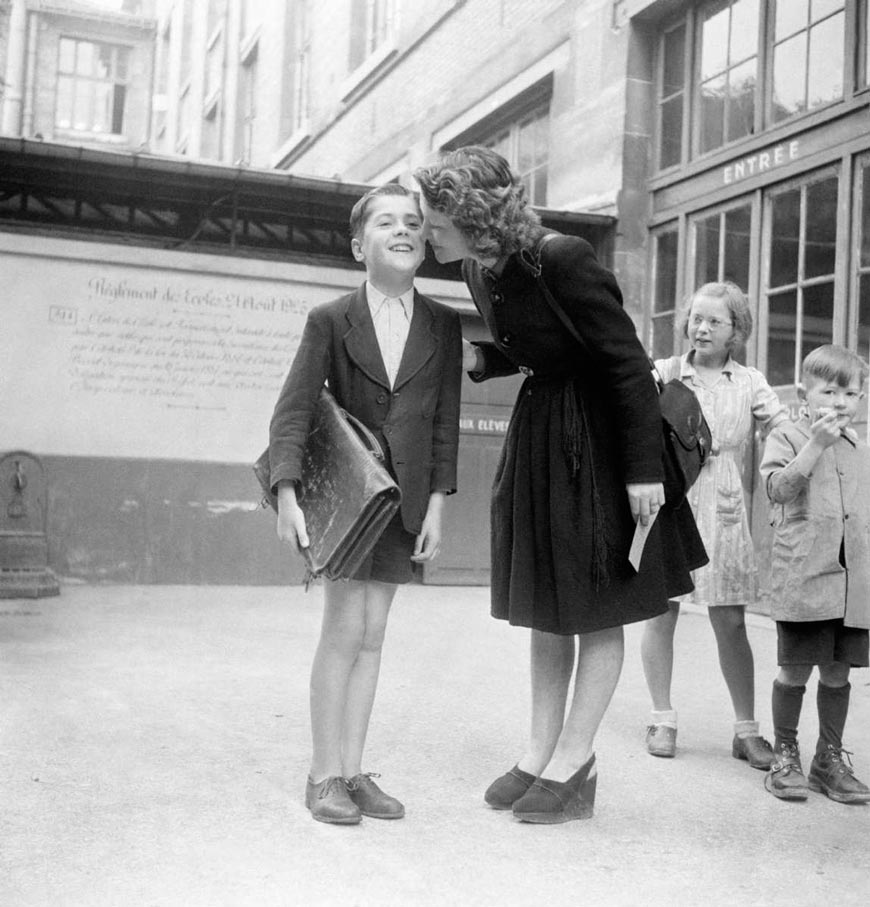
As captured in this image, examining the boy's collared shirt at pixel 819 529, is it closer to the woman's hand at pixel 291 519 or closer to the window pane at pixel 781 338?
the woman's hand at pixel 291 519

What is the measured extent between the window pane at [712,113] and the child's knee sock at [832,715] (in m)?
5.50

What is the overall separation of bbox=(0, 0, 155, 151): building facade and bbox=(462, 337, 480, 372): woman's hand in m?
25.0

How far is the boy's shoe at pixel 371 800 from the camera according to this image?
3.14 m

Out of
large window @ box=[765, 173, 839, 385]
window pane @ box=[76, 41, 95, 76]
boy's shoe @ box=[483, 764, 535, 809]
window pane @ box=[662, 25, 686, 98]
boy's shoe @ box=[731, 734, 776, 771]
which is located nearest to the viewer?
boy's shoe @ box=[483, 764, 535, 809]

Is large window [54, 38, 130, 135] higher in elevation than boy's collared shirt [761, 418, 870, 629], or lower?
higher

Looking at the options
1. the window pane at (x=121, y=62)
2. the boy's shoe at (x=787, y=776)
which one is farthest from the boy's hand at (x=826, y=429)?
the window pane at (x=121, y=62)

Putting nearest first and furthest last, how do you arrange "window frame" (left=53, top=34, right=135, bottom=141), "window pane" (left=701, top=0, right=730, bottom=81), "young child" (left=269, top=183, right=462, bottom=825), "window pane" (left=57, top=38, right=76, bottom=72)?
"young child" (left=269, top=183, right=462, bottom=825), "window pane" (left=701, top=0, right=730, bottom=81), "window pane" (left=57, top=38, right=76, bottom=72), "window frame" (left=53, top=34, right=135, bottom=141)

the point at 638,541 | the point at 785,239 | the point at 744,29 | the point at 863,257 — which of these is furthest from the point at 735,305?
the point at 744,29

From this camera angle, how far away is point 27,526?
8344mm

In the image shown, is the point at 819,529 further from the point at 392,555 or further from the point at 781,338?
the point at 781,338

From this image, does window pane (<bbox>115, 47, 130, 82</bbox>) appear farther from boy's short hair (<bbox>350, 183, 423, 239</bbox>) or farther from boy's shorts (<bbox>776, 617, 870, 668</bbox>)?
boy's shorts (<bbox>776, 617, 870, 668</bbox>)

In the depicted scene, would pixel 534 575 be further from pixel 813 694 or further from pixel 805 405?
pixel 813 694

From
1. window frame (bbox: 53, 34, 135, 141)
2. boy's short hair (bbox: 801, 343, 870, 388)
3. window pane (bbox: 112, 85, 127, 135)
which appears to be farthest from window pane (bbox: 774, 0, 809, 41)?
window pane (bbox: 112, 85, 127, 135)

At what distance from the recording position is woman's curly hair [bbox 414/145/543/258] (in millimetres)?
3051
